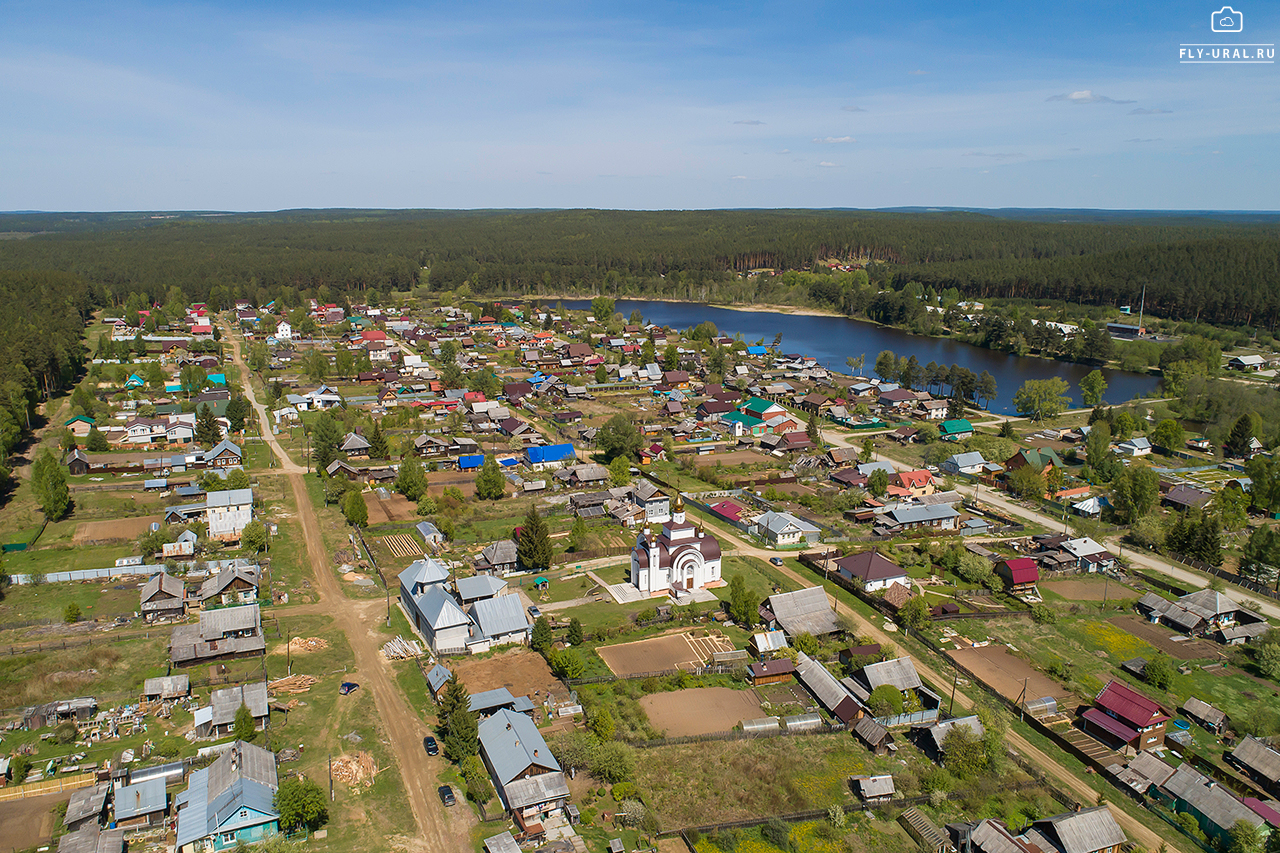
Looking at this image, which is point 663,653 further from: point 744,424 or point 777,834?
point 744,424

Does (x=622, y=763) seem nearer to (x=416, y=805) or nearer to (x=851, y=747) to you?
(x=416, y=805)

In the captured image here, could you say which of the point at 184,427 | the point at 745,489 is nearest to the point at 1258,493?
the point at 745,489

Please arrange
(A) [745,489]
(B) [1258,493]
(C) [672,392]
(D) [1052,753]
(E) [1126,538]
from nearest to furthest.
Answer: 1. (D) [1052,753]
2. (E) [1126,538]
3. (B) [1258,493]
4. (A) [745,489]
5. (C) [672,392]

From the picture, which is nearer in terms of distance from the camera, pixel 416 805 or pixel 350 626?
pixel 416 805

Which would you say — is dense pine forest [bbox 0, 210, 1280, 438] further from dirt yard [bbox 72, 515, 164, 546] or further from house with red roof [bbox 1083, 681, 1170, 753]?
house with red roof [bbox 1083, 681, 1170, 753]

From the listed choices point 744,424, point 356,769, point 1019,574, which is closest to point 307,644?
point 356,769

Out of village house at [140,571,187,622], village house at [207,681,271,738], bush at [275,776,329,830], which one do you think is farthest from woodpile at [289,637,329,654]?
bush at [275,776,329,830]

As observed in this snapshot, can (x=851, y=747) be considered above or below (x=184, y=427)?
below
